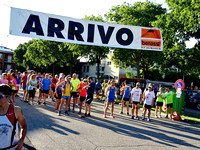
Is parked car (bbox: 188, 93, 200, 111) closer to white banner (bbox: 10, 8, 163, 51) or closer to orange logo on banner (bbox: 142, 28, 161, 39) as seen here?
white banner (bbox: 10, 8, 163, 51)

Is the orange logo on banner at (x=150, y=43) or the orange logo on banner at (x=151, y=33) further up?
the orange logo on banner at (x=151, y=33)

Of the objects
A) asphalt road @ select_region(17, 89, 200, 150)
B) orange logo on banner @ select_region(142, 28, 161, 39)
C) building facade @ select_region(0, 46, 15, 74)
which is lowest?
asphalt road @ select_region(17, 89, 200, 150)

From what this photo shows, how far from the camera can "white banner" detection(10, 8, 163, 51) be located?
7.66m

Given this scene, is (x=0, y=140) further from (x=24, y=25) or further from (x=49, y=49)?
(x=49, y=49)

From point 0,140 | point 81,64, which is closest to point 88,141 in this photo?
point 0,140

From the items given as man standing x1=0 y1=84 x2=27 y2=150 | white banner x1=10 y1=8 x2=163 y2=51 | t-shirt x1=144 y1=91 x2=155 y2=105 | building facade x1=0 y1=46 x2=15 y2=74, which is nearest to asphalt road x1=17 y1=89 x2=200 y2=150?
man standing x1=0 y1=84 x2=27 y2=150

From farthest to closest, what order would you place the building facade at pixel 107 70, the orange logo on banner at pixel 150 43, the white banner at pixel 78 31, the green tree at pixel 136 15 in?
the building facade at pixel 107 70, the green tree at pixel 136 15, the orange logo on banner at pixel 150 43, the white banner at pixel 78 31

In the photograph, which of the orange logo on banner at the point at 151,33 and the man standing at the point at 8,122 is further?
the orange logo on banner at the point at 151,33

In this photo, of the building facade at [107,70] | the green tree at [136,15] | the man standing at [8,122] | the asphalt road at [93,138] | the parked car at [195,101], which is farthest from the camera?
the building facade at [107,70]

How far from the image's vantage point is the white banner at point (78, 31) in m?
7.66

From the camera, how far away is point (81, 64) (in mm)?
65500

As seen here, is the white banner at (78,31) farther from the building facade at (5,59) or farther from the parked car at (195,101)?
the building facade at (5,59)

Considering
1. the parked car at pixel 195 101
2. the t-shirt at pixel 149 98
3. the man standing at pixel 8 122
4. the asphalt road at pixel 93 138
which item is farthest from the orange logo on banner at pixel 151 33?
the parked car at pixel 195 101

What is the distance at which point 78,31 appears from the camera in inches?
332
